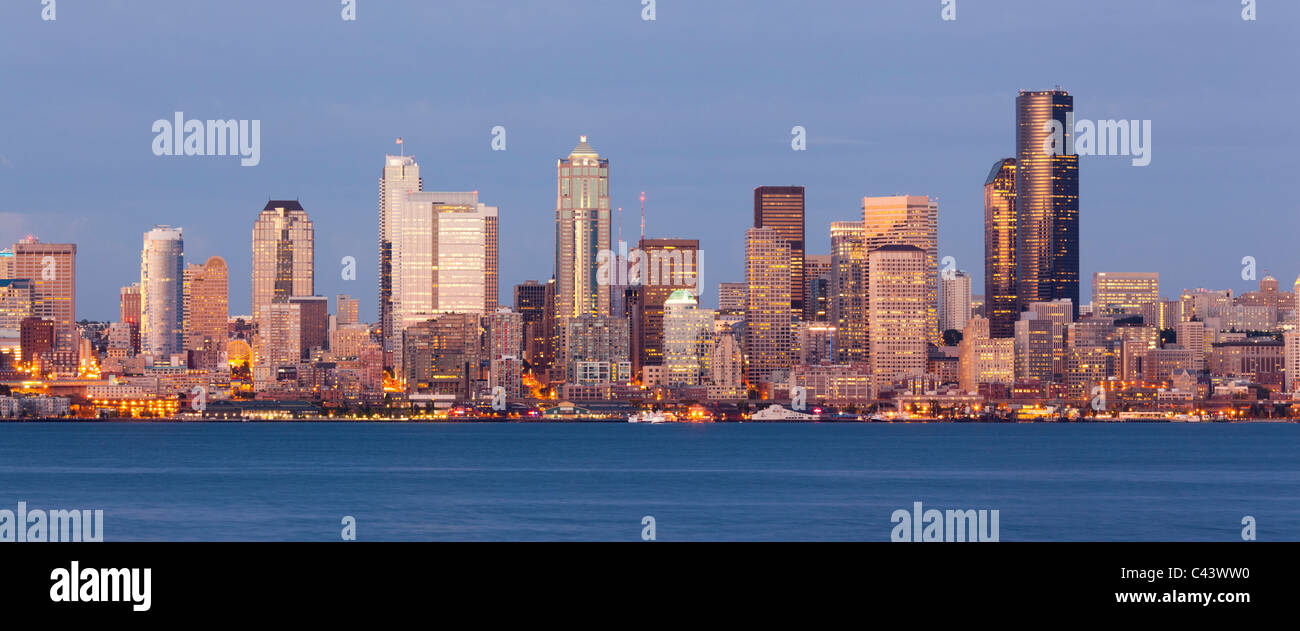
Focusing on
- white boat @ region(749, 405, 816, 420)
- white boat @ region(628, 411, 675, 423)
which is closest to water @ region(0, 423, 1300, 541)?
white boat @ region(628, 411, 675, 423)

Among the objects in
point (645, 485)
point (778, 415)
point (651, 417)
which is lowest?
point (651, 417)

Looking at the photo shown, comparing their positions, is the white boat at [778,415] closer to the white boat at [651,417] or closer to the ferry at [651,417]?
the ferry at [651,417]

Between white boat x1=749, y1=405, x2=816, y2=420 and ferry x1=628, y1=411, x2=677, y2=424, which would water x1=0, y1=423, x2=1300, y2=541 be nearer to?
ferry x1=628, y1=411, x2=677, y2=424

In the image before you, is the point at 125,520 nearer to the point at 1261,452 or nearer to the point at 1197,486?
the point at 1197,486

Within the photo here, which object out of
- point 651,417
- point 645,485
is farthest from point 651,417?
point 645,485

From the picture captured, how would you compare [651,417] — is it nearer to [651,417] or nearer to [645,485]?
[651,417]
